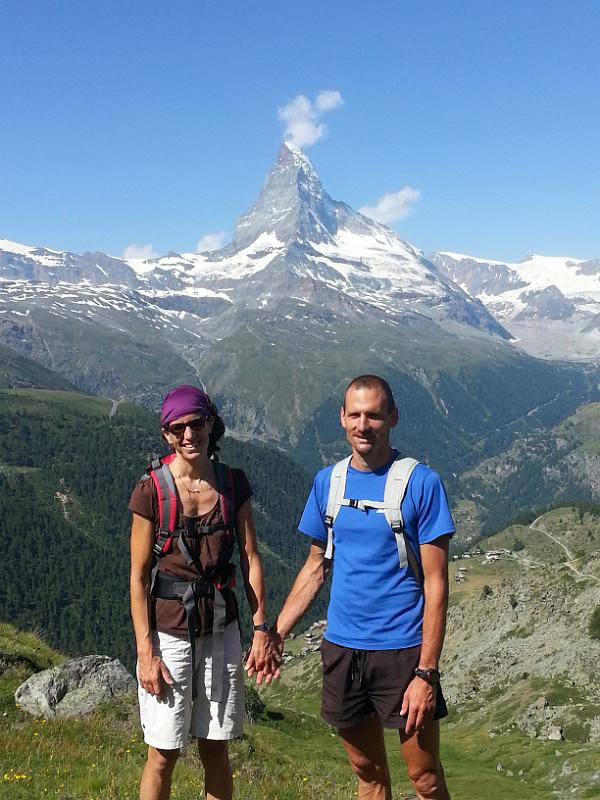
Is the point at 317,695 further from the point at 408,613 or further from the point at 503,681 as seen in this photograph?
the point at 408,613

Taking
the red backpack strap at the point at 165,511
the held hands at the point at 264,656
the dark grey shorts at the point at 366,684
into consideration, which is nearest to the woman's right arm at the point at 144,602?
the red backpack strap at the point at 165,511

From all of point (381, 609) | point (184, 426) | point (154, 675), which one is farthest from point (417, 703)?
point (184, 426)

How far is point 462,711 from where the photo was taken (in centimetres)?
7838

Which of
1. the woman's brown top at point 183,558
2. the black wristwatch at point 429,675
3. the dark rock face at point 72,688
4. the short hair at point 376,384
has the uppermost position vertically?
the short hair at point 376,384

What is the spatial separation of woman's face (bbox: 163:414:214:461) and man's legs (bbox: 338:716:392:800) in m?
4.53

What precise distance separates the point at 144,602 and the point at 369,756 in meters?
3.93

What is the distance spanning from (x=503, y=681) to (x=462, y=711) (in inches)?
319

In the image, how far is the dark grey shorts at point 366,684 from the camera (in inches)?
351

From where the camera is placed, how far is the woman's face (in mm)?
9391

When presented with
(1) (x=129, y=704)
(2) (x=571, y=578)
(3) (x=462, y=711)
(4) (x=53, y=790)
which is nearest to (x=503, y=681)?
(3) (x=462, y=711)

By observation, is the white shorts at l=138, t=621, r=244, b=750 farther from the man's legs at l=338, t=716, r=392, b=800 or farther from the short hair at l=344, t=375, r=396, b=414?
the short hair at l=344, t=375, r=396, b=414

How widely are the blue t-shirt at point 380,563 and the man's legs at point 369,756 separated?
1343 mm

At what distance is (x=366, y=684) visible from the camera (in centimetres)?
923

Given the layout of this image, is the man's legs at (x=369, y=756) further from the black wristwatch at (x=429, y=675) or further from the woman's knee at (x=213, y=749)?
the woman's knee at (x=213, y=749)
